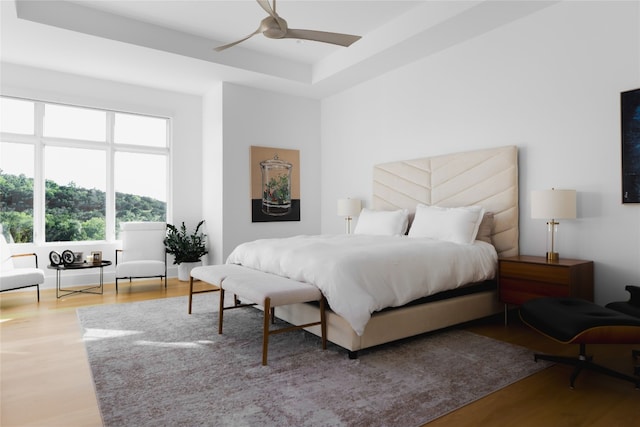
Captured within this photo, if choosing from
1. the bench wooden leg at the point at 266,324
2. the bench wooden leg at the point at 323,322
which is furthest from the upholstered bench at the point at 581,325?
the bench wooden leg at the point at 266,324

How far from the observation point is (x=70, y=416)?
2068mm

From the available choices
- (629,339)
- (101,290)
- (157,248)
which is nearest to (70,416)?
(629,339)

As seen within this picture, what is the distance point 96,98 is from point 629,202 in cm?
651

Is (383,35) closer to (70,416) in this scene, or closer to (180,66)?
(180,66)

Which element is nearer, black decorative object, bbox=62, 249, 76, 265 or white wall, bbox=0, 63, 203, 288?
black decorative object, bbox=62, 249, 76, 265

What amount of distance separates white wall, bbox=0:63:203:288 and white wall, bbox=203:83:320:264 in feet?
0.89

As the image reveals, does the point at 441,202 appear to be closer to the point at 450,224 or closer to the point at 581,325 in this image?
the point at 450,224

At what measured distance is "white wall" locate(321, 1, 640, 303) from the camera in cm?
338

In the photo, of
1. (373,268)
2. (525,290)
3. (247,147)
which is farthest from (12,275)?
(525,290)

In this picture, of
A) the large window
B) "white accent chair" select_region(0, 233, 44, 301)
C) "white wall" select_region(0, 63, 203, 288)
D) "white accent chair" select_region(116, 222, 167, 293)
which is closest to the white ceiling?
"white wall" select_region(0, 63, 203, 288)

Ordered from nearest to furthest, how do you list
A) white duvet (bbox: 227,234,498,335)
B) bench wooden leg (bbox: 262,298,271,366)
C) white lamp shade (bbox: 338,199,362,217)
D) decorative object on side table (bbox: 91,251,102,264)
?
→ bench wooden leg (bbox: 262,298,271,366) → white duvet (bbox: 227,234,498,335) → decorative object on side table (bbox: 91,251,102,264) → white lamp shade (bbox: 338,199,362,217)

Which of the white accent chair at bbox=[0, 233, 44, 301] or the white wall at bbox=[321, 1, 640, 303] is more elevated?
the white wall at bbox=[321, 1, 640, 303]

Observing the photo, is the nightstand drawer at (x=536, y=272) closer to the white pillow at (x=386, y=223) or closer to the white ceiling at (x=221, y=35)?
the white pillow at (x=386, y=223)

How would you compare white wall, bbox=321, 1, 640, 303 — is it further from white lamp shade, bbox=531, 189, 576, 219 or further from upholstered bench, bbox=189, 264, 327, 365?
upholstered bench, bbox=189, 264, 327, 365
